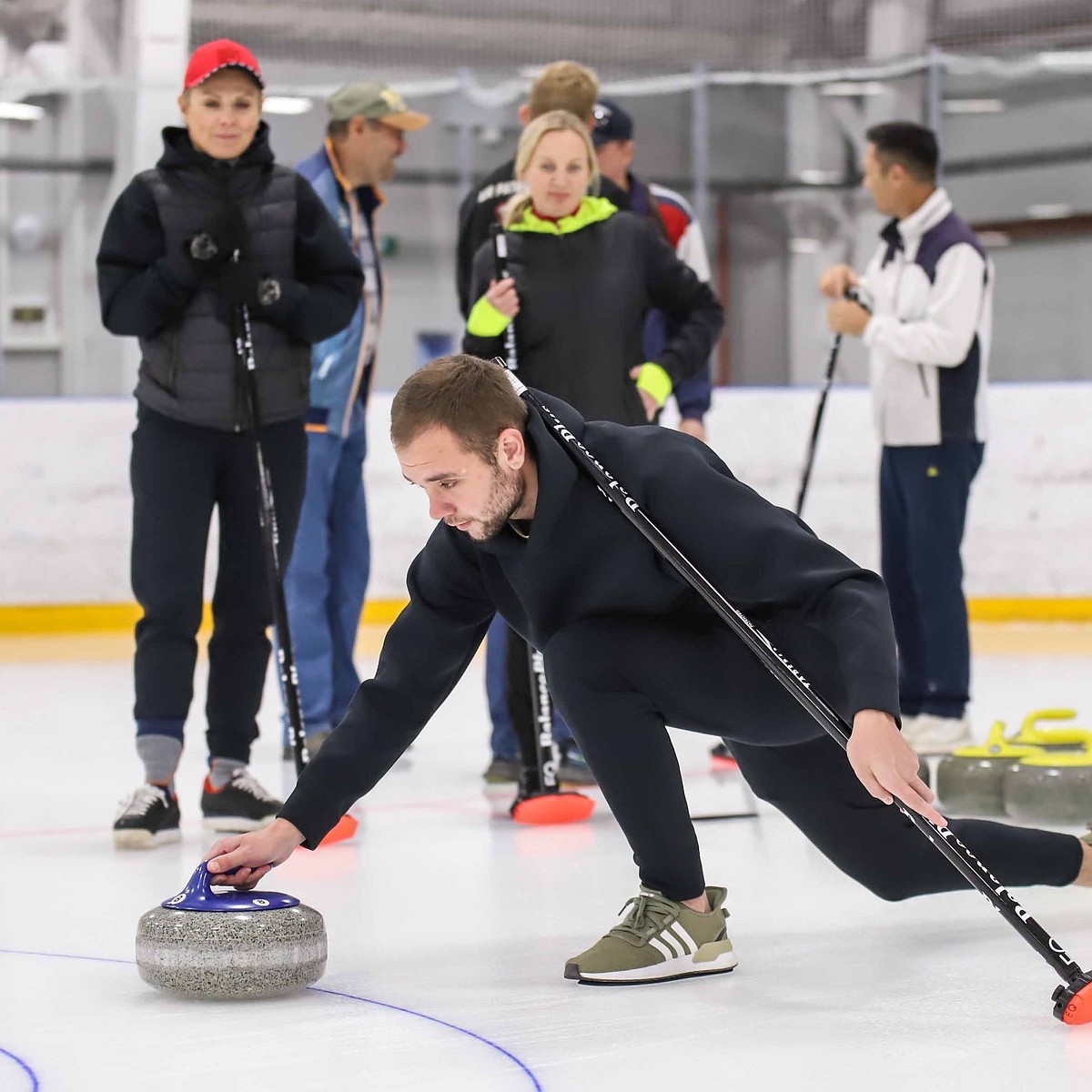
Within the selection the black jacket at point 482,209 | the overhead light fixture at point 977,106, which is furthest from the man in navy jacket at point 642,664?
the overhead light fixture at point 977,106

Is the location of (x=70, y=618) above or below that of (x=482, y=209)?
below

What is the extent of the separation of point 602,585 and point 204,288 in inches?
51.7

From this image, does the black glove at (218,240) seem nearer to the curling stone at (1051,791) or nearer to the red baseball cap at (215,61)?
the red baseball cap at (215,61)

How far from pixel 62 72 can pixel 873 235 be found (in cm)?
368

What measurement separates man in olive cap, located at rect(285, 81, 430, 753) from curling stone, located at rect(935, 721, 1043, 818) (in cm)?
142

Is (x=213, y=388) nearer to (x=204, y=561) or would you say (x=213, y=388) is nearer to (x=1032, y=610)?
(x=204, y=561)

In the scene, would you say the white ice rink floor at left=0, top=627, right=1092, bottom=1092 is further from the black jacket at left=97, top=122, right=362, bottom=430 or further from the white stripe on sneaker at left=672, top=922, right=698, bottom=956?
the black jacket at left=97, top=122, right=362, bottom=430

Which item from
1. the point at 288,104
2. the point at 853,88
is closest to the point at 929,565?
the point at 288,104

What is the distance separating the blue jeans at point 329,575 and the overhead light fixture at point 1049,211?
16.8 ft

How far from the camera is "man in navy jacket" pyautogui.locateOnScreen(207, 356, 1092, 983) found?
2051 millimetres

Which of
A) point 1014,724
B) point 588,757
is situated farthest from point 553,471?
point 1014,724

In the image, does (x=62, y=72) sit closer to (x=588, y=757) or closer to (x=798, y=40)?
(x=798, y=40)

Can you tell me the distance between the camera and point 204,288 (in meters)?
3.25

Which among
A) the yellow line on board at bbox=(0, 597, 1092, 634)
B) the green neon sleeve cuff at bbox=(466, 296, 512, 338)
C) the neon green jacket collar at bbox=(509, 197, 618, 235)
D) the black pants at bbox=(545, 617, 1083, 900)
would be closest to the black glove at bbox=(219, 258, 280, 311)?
the green neon sleeve cuff at bbox=(466, 296, 512, 338)
